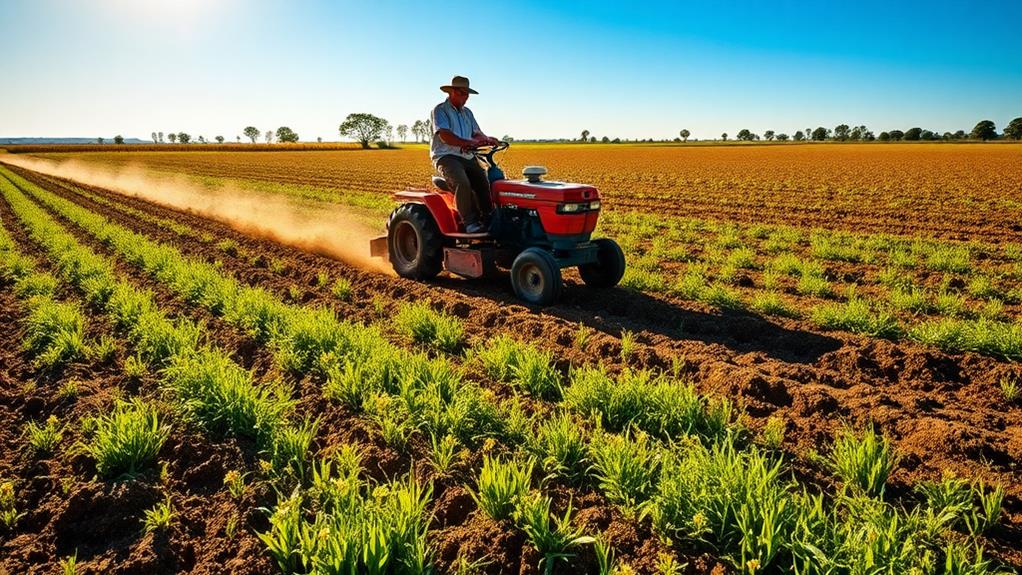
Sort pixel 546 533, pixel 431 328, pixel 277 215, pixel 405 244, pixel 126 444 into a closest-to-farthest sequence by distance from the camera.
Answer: pixel 546 533 → pixel 126 444 → pixel 431 328 → pixel 405 244 → pixel 277 215

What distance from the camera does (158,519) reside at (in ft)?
9.00

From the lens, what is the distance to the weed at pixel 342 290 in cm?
677

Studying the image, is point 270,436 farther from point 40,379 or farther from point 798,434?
point 798,434

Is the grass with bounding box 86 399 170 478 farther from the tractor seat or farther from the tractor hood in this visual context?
the tractor seat

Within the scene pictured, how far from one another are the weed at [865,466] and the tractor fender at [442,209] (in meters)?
5.12

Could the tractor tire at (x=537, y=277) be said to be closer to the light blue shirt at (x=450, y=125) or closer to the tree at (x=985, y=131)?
the light blue shirt at (x=450, y=125)

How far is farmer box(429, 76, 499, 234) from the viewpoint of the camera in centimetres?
670

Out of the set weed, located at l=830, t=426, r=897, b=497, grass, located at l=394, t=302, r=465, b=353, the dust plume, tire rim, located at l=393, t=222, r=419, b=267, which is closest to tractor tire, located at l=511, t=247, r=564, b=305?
grass, located at l=394, t=302, r=465, b=353

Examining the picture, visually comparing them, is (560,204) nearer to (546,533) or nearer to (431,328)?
(431,328)

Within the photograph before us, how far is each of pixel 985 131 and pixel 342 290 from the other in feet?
406

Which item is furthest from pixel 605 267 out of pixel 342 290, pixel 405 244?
pixel 342 290

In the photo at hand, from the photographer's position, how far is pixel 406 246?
8.11m

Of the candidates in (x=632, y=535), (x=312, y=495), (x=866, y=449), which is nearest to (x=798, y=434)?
(x=866, y=449)

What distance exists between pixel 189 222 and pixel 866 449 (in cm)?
1357
